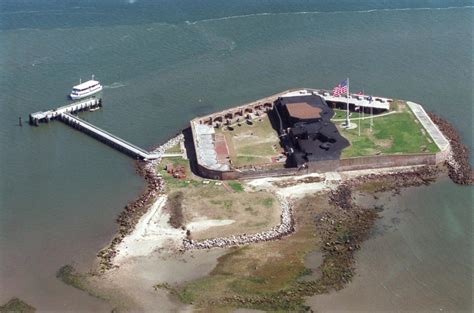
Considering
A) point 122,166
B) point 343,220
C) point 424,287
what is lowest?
point 424,287

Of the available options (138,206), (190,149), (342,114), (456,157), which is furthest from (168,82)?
(456,157)

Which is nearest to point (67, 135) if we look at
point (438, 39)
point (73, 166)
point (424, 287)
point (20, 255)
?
point (73, 166)

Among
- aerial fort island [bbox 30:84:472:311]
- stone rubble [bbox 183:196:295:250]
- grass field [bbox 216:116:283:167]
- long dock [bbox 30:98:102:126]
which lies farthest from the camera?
long dock [bbox 30:98:102:126]

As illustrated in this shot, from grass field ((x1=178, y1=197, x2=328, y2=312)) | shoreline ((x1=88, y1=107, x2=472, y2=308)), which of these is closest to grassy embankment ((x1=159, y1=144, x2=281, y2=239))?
shoreline ((x1=88, y1=107, x2=472, y2=308))

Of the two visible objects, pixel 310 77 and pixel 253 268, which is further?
pixel 310 77

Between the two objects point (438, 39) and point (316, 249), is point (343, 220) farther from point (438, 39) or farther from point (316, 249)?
point (438, 39)

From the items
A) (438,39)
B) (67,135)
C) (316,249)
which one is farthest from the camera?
(438,39)

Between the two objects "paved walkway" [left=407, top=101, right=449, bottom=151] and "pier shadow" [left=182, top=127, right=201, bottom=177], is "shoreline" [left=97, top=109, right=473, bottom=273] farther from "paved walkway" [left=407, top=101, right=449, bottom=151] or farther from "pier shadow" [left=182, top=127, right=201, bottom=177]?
"paved walkway" [left=407, top=101, right=449, bottom=151]
